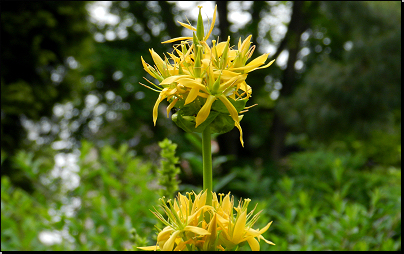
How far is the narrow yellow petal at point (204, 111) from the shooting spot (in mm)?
491

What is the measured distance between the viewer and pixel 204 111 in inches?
19.5

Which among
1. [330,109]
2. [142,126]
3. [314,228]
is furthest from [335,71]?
[142,126]

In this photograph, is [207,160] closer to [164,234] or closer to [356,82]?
[164,234]

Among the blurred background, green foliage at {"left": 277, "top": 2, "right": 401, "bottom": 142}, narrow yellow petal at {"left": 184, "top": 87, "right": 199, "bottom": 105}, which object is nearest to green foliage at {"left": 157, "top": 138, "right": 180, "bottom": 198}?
narrow yellow petal at {"left": 184, "top": 87, "right": 199, "bottom": 105}

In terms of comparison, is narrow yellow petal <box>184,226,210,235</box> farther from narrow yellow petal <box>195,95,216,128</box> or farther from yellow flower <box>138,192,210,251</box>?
narrow yellow petal <box>195,95,216,128</box>

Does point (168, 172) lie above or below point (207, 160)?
above

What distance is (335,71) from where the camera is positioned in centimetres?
454

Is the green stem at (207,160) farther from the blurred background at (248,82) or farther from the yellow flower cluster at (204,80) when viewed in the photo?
the blurred background at (248,82)

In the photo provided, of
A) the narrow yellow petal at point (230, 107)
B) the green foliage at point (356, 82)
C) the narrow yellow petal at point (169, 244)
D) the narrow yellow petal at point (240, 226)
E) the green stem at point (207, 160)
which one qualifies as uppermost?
the green foliage at point (356, 82)

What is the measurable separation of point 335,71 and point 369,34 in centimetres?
68

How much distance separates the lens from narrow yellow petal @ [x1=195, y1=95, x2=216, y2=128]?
1.61 feet

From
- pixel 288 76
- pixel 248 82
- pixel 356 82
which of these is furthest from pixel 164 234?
pixel 288 76

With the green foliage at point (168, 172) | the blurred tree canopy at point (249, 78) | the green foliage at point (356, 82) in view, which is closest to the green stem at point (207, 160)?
the green foliage at point (168, 172)

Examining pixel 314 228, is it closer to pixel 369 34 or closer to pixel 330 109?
pixel 330 109
